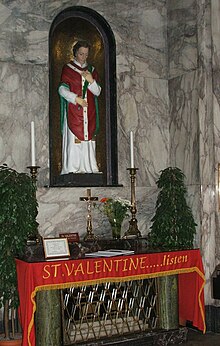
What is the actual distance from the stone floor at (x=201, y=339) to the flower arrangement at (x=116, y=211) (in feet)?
5.05

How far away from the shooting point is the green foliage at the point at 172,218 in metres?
7.01

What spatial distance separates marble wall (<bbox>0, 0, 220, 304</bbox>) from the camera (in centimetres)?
714

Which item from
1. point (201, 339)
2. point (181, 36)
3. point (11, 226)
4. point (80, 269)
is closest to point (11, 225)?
point (11, 226)

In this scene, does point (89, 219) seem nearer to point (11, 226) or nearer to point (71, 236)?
point (71, 236)

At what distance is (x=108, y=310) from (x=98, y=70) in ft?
10.8

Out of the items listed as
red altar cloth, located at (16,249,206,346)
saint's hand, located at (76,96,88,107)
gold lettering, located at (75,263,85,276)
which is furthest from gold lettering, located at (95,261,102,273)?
saint's hand, located at (76,96,88,107)

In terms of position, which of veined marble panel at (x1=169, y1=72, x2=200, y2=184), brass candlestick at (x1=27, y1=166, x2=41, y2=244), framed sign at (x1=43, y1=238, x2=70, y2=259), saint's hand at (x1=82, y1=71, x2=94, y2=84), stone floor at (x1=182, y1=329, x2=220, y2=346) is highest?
saint's hand at (x1=82, y1=71, x2=94, y2=84)

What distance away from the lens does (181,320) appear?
7.25 meters

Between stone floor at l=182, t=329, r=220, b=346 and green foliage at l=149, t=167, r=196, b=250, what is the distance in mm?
1116

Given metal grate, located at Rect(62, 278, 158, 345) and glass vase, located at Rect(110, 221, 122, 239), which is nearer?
metal grate, located at Rect(62, 278, 158, 345)

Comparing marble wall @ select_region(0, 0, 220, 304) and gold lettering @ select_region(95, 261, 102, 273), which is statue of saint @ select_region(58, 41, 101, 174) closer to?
marble wall @ select_region(0, 0, 220, 304)

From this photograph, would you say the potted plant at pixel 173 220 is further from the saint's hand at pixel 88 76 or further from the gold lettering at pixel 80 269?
the saint's hand at pixel 88 76

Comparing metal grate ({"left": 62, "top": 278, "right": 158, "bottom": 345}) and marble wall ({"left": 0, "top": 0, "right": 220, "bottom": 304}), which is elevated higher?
marble wall ({"left": 0, "top": 0, "right": 220, "bottom": 304})

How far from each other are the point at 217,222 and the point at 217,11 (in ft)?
9.16
